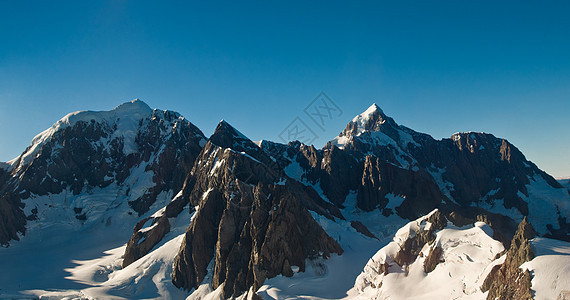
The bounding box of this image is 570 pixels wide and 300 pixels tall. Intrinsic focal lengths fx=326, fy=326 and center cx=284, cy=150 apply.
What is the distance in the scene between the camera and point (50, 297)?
7119cm

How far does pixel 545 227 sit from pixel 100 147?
210 meters

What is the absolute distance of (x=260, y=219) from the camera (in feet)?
248

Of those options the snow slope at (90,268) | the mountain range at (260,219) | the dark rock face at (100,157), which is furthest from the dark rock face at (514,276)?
the dark rock face at (100,157)

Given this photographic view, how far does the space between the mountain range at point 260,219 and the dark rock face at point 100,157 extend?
74 cm

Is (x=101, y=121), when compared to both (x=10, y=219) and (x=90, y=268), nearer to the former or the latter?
(x=10, y=219)

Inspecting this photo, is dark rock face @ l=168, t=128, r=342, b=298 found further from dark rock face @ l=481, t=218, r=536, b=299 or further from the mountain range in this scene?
dark rock face @ l=481, t=218, r=536, b=299

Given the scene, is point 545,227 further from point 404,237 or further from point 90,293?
point 90,293

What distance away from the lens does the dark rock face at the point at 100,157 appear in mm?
143000

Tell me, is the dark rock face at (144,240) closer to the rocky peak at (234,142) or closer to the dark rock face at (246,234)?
the dark rock face at (246,234)

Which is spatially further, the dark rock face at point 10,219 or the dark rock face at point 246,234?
the dark rock face at point 10,219

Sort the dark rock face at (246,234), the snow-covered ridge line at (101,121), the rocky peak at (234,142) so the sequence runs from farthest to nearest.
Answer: the snow-covered ridge line at (101,121) < the rocky peak at (234,142) < the dark rock face at (246,234)

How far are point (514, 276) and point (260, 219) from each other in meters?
50.0

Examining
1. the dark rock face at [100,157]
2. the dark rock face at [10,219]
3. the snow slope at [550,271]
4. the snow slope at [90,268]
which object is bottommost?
the snow slope at [90,268]

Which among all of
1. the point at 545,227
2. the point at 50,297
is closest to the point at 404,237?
the point at 50,297
